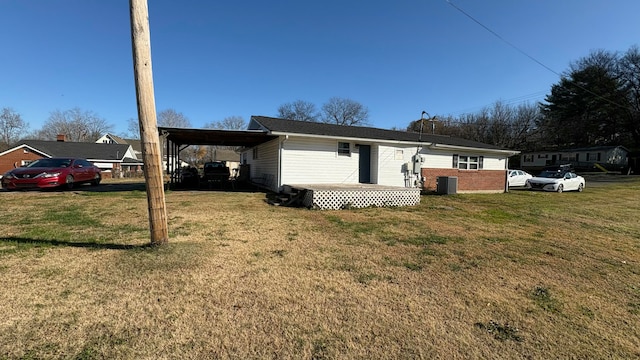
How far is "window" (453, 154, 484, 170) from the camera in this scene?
56.1 feet

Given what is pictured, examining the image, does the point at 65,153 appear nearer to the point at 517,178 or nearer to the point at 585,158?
the point at 517,178

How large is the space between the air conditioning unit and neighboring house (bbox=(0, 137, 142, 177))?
28969 millimetres

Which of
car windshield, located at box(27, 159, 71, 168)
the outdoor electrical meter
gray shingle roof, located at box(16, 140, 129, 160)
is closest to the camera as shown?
car windshield, located at box(27, 159, 71, 168)

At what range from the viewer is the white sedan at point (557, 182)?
62.6 feet

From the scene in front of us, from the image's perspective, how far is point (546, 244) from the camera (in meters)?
5.92

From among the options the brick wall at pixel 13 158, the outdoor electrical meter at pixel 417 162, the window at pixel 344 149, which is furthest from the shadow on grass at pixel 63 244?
the brick wall at pixel 13 158

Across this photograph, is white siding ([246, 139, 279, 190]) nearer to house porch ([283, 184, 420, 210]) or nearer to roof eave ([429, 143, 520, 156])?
house porch ([283, 184, 420, 210])

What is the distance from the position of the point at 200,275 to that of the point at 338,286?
1.75 meters

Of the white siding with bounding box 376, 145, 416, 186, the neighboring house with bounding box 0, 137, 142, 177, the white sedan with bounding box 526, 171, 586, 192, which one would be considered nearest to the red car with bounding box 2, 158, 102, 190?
the white siding with bounding box 376, 145, 416, 186

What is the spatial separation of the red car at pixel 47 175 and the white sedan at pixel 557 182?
26.6m

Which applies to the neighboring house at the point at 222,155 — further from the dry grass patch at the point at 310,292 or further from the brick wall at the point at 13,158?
the dry grass patch at the point at 310,292

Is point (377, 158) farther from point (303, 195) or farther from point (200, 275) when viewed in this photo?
point (200, 275)

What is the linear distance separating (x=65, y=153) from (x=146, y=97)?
35.8 metres

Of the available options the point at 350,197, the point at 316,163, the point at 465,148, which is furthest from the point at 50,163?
the point at 465,148
